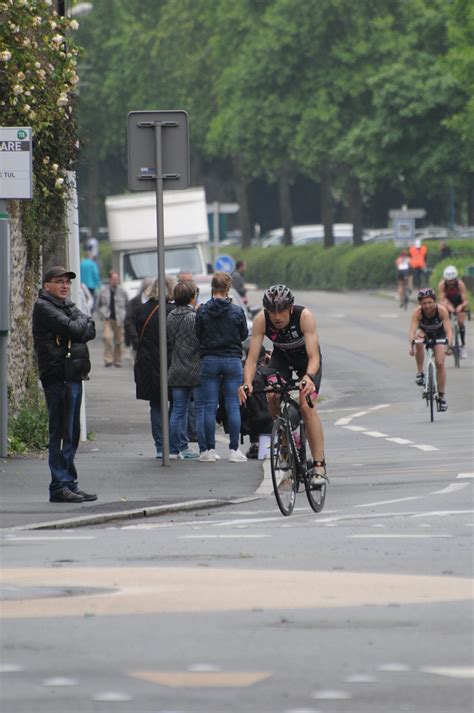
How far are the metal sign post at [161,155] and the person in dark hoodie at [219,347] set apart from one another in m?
0.49

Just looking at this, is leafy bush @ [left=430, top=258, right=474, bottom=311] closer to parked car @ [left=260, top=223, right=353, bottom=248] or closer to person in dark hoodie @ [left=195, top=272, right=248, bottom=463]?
parked car @ [left=260, top=223, right=353, bottom=248]

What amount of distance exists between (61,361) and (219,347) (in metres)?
3.11

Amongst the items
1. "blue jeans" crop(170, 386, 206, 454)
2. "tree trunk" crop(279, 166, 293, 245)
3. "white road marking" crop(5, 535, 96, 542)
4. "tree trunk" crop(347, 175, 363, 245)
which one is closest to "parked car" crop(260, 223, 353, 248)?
"tree trunk" crop(279, 166, 293, 245)

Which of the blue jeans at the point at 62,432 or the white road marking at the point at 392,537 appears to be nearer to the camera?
the white road marking at the point at 392,537

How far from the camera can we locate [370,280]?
6619 centimetres

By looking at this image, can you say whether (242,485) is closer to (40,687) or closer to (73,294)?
(73,294)

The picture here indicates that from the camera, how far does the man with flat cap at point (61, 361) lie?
528 inches

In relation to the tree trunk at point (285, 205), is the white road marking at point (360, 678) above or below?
below

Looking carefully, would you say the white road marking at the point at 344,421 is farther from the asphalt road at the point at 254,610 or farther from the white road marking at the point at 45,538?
the white road marking at the point at 45,538

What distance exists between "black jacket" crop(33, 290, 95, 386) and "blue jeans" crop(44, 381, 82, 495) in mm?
78

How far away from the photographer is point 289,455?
12.8 metres

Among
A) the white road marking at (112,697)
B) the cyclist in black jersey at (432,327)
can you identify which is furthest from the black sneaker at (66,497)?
the cyclist in black jersey at (432,327)

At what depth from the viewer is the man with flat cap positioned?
1342 centimetres

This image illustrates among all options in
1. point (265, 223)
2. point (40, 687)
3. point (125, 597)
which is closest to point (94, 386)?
point (125, 597)
